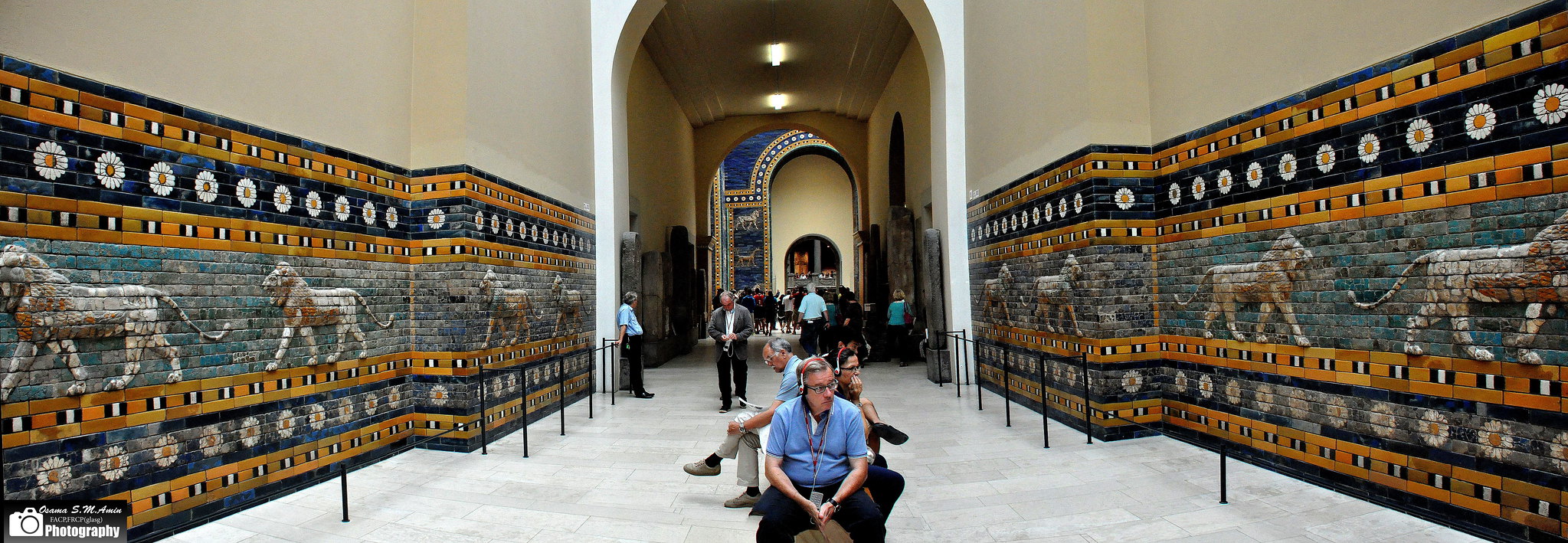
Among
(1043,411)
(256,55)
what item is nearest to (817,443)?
(1043,411)

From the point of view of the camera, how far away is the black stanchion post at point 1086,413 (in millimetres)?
5012

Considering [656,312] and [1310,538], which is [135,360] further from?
[656,312]

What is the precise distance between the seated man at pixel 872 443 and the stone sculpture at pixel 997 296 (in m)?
3.09

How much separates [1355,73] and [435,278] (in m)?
6.32

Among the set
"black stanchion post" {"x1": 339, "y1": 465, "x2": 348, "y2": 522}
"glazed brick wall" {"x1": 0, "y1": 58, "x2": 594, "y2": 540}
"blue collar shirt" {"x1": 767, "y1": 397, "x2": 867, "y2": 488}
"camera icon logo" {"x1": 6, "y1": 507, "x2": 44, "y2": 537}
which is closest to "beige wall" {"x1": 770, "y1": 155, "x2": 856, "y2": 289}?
"glazed brick wall" {"x1": 0, "y1": 58, "x2": 594, "y2": 540}

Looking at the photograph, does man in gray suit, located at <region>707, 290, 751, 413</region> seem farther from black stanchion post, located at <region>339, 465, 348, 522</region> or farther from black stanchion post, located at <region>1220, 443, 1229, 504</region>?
black stanchion post, located at <region>1220, 443, 1229, 504</region>

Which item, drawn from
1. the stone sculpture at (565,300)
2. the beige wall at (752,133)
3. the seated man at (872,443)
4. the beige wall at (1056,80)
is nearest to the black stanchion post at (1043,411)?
the seated man at (872,443)

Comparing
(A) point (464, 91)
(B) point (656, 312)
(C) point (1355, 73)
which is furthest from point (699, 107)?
(C) point (1355, 73)

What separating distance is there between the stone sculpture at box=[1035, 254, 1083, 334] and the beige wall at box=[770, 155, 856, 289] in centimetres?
1785

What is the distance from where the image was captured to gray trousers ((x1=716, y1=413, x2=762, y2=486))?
3840 millimetres

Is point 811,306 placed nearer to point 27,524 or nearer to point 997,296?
point 997,296

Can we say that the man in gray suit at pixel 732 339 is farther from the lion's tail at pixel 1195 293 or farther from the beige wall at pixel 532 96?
the lion's tail at pixel 1195 293

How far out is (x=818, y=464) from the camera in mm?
2850

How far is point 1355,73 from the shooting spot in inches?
145
